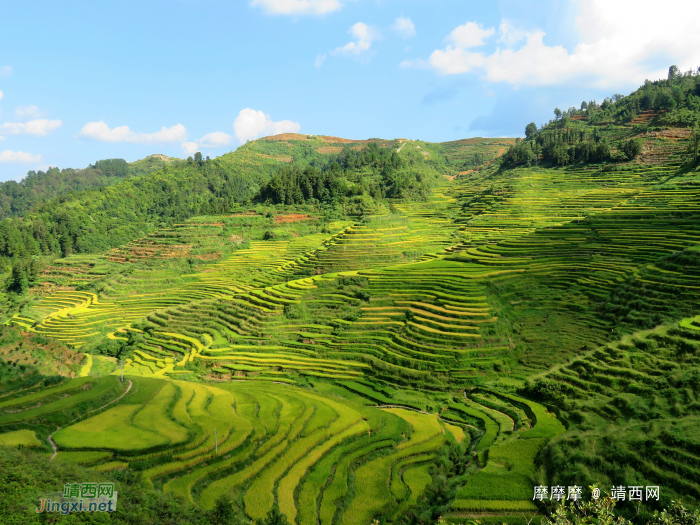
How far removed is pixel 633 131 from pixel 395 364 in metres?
80.2

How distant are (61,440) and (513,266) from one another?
33.6 m

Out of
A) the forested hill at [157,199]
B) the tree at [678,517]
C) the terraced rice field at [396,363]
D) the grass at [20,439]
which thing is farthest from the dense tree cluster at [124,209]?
the tree at [678,517]

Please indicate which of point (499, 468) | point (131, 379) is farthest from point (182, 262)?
point (499, 468)

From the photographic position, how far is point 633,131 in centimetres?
7862

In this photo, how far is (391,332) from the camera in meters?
29.4

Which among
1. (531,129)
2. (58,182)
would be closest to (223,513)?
(531,129)

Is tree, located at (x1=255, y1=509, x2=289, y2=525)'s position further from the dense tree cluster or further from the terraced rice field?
the dense tree cluster

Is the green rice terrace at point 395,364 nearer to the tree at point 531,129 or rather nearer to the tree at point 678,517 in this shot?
the tree at point 678,517

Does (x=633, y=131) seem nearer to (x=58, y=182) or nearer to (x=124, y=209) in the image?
(x=124, y=209)

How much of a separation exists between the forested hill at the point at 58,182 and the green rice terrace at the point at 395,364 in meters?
117

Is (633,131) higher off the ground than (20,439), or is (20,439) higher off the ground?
(633,131)

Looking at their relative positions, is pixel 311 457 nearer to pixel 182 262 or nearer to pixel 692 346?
pixel 692 346

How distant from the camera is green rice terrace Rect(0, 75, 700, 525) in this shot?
1451 centimetres

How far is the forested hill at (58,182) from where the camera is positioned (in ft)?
478
